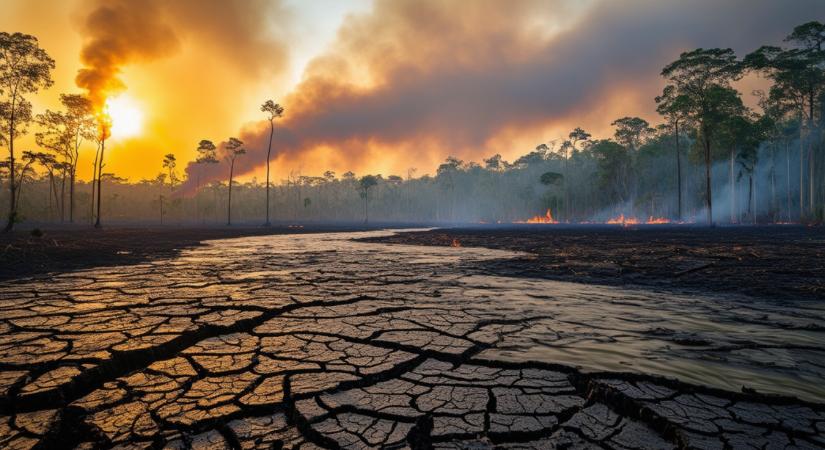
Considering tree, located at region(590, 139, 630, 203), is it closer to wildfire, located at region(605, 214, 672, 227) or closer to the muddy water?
wildfire, located at region(605, 214, 672, 227)

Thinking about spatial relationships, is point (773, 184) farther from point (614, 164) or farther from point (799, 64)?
point (799, 64)

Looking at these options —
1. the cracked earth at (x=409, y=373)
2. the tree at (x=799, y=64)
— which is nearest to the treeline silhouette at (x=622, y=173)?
the tree at (x=799, y=64)

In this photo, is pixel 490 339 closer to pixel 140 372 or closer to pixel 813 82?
pixel 140 372

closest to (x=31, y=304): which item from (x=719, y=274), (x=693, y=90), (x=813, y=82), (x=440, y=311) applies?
(x=440, y=311)

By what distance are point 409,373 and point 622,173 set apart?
6078 centimetres

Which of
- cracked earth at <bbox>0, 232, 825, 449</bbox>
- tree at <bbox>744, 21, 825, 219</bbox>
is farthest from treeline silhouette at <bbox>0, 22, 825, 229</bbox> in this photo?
cracked earth at <bbox>0, 232, 825, 449</bbox>

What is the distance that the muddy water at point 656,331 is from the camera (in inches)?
104

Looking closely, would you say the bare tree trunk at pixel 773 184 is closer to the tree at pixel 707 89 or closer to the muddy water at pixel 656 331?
the tree at pixel 707 89

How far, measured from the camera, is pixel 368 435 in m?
1.88

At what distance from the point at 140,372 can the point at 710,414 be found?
3542mm

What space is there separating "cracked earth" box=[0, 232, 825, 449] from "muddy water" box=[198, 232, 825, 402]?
0.08 feet

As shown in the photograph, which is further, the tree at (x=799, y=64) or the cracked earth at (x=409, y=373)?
the tree at (x=799, y=64)

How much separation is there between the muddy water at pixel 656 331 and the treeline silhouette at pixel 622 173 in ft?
68.2

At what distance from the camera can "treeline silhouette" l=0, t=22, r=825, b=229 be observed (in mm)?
27781
